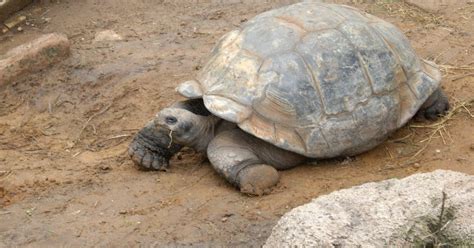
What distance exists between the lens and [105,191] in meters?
4.90

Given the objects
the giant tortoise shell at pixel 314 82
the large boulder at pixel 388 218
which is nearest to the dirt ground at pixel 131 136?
the giant tortoise shell at pixel 314 82

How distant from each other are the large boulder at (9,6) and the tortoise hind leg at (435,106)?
4.80m

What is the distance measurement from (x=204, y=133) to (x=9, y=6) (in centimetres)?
384

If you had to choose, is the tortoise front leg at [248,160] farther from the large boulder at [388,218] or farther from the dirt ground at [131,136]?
the large boulder at [388,218]

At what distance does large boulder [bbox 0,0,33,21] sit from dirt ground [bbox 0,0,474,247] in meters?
0.11

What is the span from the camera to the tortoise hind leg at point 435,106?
568 cm

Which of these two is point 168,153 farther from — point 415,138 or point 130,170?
point 415,138

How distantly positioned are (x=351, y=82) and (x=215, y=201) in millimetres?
1369

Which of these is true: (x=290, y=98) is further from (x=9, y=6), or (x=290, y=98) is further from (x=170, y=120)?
(x=9, y=6)

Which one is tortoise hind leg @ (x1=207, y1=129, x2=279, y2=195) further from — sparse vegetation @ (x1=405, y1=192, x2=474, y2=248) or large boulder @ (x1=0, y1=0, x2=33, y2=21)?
large boulder @ (x1=0, y1=0, x2=33, y2=21)

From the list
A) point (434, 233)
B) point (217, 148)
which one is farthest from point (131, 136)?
point (434, 233)

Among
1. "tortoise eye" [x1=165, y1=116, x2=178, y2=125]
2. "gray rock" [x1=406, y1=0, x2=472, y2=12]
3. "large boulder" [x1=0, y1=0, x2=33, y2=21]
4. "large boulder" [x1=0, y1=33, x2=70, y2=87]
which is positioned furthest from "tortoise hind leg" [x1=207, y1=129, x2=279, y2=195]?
"large boulder" [x1=0, y1=0, x2=33, y2=21]

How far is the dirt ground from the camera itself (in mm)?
4379

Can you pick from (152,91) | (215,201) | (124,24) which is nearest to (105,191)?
(215,201)
